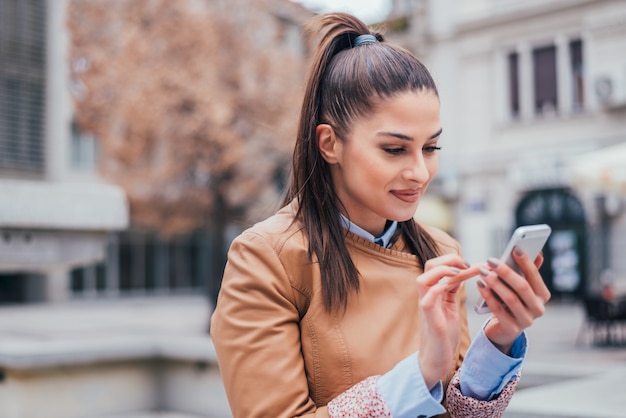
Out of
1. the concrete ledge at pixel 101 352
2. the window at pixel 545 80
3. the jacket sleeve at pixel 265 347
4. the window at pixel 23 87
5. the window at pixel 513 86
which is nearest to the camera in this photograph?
the jacket sleeve at pixel 265 347

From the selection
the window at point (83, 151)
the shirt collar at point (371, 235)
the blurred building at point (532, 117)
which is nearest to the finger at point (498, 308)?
the shirt collar at point (371, 235)

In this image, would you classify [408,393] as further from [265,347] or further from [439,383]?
[265,347]

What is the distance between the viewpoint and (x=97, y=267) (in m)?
27.1

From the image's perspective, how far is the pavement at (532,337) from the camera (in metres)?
4.76

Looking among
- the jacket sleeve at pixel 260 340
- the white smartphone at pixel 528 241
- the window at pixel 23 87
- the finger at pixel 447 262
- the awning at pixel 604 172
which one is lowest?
the jacket sleeve at pixel 260 340

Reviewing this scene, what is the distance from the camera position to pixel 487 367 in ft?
4.87

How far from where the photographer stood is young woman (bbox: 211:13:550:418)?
4.37 feet

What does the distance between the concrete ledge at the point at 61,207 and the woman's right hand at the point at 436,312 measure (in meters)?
3.10

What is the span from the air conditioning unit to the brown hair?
55.9 ft

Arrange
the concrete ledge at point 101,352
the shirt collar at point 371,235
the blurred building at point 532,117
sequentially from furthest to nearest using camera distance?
1. the blurred building at point 532,117
2. the concrete ledge at point 101,352
3. the shirt collar at point 371,235

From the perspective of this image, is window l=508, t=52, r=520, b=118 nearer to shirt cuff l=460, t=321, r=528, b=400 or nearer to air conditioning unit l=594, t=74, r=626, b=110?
air conditioning unit l=594, t=74, r=626, b=110

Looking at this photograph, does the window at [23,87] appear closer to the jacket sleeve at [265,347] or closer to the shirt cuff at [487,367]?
the jacket sleeve at [265,347]

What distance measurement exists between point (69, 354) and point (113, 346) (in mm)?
269

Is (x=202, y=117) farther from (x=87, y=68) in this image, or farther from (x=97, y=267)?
(x=97, y=267)
